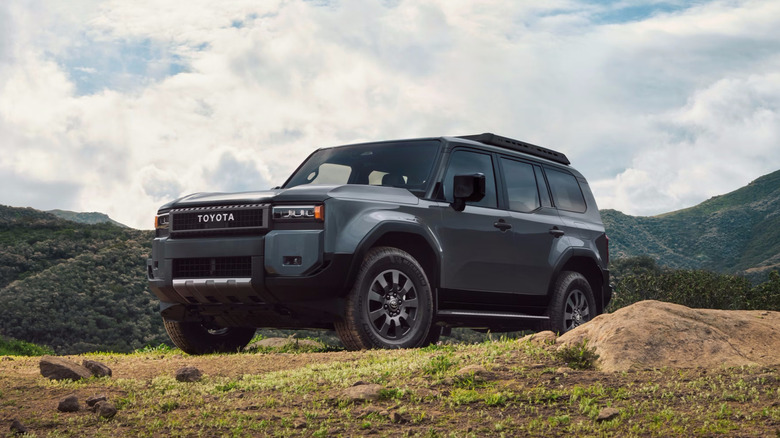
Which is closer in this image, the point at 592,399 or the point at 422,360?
the point at 592,399

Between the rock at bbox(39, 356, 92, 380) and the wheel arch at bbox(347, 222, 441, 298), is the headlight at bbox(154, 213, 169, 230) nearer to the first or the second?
the rock at bbox(39, 356, 92, 380)

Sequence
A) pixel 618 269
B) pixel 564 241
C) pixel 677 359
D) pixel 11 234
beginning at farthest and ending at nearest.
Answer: pixel 618 269 < pixel 11 234 < pixel 564 241 < pixel 677 359

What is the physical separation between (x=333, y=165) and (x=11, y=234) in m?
56.0

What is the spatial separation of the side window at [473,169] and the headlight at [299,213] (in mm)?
1697

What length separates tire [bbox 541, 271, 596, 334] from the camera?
1059 cm

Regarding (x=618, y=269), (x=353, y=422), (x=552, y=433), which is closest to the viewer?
(x=552, y=433)

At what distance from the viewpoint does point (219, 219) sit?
27.6ft

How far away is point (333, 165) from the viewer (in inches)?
393

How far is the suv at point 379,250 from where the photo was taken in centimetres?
809

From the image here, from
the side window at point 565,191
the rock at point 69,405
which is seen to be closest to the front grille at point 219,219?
the rock at point 69,405

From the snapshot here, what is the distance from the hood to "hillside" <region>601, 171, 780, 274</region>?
115m

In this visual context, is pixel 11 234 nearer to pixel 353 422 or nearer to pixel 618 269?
pixel 618 269

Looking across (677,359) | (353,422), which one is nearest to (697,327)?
(677,359)

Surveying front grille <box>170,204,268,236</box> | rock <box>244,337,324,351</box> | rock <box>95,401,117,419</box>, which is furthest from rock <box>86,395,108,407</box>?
rock <box>244,337,324,351</box>
